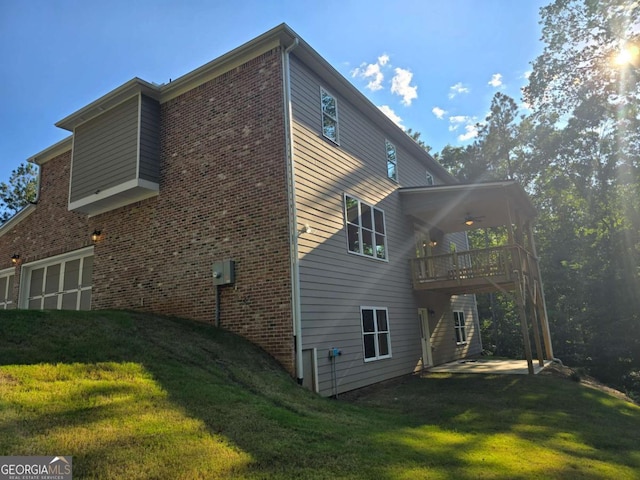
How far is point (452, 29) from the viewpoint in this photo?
1205 centimetres

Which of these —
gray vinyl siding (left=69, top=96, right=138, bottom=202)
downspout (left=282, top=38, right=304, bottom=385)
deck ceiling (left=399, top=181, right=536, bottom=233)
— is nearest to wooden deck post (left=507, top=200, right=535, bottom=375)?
deck ceiling (left=399, top=181, right=536, bottom=233)

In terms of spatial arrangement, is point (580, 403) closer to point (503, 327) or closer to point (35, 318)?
point (35, 318)

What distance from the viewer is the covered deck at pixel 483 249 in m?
11.6

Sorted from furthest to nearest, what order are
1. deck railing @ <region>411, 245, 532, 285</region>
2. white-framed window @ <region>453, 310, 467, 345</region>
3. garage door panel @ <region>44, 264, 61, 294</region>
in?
1. white-framed window @ <region>453, 310, 467, 345</region>
2. garage door panel @ <region>44, 264, 61, 294</region>
3. deck railing @ <region>411, 245, 532, 285</region>

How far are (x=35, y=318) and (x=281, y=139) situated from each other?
18.2 ft

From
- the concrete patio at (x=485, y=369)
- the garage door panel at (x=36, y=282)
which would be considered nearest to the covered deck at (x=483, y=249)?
the concrete patio at (x=485, y=369)

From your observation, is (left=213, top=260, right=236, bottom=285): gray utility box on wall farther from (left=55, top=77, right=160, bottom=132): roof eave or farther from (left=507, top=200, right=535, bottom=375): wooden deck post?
(left=507, top=200, right=535, bottom=375): wooden deck post

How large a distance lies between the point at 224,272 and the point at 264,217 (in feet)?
4.87

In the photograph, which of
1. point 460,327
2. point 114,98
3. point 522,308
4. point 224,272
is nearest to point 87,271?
point 114,98

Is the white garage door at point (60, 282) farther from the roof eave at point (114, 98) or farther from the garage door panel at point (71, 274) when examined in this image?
the roof eave at point (114, 98)

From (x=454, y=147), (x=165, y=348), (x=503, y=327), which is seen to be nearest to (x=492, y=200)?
(x=165, y=348)

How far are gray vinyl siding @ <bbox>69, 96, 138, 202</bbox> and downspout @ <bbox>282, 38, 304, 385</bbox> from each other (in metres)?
4.24

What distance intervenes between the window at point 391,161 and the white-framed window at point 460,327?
6.76m

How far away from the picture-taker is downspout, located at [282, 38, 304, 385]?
320 inches
